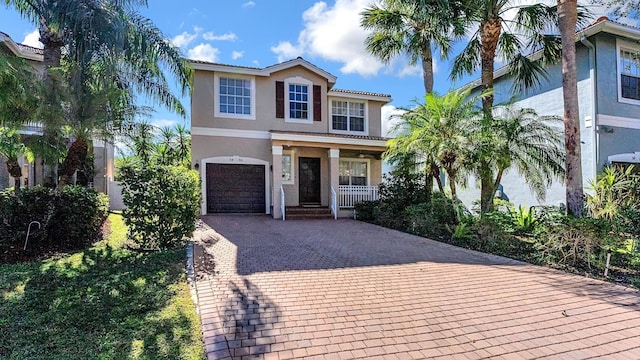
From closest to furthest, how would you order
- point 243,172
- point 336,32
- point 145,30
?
point 145,30 < point 243,172 < point 336,32

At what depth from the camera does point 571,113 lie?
907cm

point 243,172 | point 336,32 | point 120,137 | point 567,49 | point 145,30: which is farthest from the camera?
point 336,32

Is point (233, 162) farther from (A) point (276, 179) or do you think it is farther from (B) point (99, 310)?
(B) point (99, 310)

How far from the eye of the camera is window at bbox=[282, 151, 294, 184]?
17.4 meters

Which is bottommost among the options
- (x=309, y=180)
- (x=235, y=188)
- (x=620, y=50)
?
(x=235, y=188)

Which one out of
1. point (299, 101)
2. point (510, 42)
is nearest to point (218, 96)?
point (299, 101)

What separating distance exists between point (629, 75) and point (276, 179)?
15.4 metres

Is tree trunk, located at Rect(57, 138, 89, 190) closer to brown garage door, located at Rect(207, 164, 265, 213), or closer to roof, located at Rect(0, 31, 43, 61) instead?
brown garage door, located at Rect(207, 164, 265, 213)

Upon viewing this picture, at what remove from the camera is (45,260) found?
25.0 feet

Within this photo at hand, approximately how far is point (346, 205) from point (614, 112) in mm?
11562

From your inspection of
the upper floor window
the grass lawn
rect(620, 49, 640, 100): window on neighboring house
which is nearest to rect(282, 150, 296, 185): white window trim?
the upper floor window

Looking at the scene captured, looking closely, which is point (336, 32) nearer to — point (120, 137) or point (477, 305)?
point (120, 137)

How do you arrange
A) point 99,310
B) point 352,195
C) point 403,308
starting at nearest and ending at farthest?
point 99,310, point 403,308, point 352,195

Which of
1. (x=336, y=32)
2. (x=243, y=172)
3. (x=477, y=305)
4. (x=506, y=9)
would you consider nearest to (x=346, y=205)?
(x=243, y=172)
